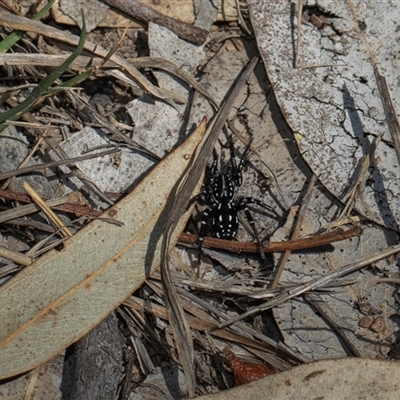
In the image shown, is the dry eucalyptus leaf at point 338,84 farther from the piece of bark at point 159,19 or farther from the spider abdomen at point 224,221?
the spider abdomen at point 224,221

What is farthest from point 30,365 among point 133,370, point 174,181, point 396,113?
point 396,113

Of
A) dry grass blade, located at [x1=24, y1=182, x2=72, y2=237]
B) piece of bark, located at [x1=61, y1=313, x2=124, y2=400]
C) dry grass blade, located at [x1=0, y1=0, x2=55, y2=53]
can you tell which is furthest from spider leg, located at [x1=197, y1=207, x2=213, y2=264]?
dry grass blade, located at [x1=0, y1=0, x2=55, y2=53]

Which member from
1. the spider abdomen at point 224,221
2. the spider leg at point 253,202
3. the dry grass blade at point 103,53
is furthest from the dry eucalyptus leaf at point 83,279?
the dry grass blade at point 103,53

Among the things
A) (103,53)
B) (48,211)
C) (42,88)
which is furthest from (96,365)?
(103,53)

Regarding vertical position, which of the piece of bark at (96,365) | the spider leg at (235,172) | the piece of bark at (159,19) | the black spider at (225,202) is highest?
the piece of bark at (159,19)

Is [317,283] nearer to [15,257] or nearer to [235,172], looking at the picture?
[235,172]
